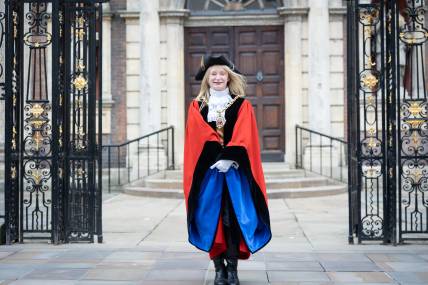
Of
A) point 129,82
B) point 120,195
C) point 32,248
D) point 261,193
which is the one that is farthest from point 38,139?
point 129,82

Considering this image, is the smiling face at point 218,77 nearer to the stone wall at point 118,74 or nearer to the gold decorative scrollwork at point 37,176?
the gold decorative scrollwork at point 37,176

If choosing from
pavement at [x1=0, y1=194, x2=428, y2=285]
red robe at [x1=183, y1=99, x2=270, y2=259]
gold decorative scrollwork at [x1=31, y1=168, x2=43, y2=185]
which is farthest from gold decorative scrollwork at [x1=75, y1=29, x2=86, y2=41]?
red robe at [x1=183, y1=99, x2=270, y2=259]

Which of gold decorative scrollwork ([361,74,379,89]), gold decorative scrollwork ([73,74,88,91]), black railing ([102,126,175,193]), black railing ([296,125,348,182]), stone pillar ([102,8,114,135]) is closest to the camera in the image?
gold decorative scrollwork ([361,74,379,89])

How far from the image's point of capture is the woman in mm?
5691

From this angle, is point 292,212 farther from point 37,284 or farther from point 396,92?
point 37,284

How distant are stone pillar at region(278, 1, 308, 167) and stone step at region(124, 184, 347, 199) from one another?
1957mm

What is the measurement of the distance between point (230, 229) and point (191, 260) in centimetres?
139

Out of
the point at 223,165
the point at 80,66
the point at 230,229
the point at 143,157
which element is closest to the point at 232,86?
the point at 223,165

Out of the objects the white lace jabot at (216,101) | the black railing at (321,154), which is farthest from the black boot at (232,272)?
the black railing at (321,154)

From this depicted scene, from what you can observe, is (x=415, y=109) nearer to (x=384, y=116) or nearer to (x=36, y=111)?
(x=384, y=116)

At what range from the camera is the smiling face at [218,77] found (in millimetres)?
5812

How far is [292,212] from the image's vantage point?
1139 centimetres

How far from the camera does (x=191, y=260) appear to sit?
6.99 metres

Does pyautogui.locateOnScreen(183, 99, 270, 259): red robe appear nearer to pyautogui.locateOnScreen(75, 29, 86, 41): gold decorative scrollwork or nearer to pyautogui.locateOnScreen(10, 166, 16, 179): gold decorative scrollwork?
pyautogui.locateOnScreen(75, 29, 86, 41): gold decorative scrollwork
